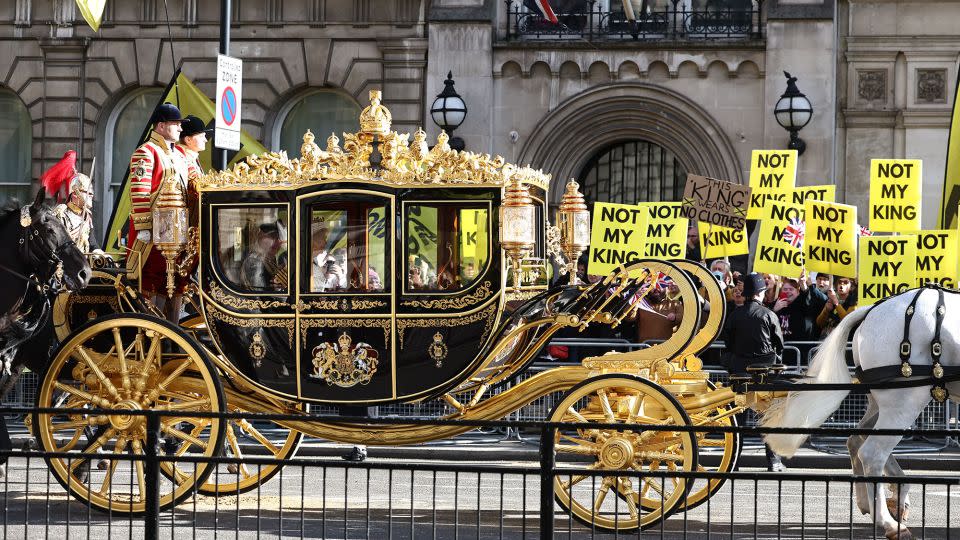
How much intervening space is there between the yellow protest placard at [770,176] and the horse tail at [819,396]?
637 centimetres

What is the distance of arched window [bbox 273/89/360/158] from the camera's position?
82.5 feet

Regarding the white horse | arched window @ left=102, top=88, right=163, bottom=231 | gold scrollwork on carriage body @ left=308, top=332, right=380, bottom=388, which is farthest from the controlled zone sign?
arched window @ left=102, top=88, right=163, bottom=231

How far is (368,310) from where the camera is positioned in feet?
36.1

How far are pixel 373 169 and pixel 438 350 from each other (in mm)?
1302

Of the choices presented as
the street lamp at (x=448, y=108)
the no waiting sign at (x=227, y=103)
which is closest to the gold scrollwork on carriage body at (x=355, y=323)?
the no waiting sign at (x=227, y=103)

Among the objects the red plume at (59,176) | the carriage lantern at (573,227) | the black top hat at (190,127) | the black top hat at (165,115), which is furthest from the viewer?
the red plume at (59,176)

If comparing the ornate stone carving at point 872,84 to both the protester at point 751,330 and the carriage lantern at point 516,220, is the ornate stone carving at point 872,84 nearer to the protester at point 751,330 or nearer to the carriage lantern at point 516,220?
the protester at point 751,330

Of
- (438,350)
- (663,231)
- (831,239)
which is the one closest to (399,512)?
(438,350)

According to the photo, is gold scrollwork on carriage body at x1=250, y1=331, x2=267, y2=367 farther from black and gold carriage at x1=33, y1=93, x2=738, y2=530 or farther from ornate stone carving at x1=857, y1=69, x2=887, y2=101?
ornate stone carving at x1=857, y1=69, x2=887, y2=101

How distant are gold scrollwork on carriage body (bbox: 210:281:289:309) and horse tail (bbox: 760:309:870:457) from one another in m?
3.41

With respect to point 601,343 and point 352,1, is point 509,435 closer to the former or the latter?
point 601,343

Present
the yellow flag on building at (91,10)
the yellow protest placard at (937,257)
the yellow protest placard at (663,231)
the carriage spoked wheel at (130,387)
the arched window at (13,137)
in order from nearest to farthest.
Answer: the carriage spoked wheel at (130,387) < the yellow protest placard at (937,257) < the yellow protest placard at (663,231) < the yellow flag on building at (91,10) < the arched window at (13,137)

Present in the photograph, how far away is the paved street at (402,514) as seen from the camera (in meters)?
10.4

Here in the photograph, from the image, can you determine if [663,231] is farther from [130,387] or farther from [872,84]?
[872,84]
